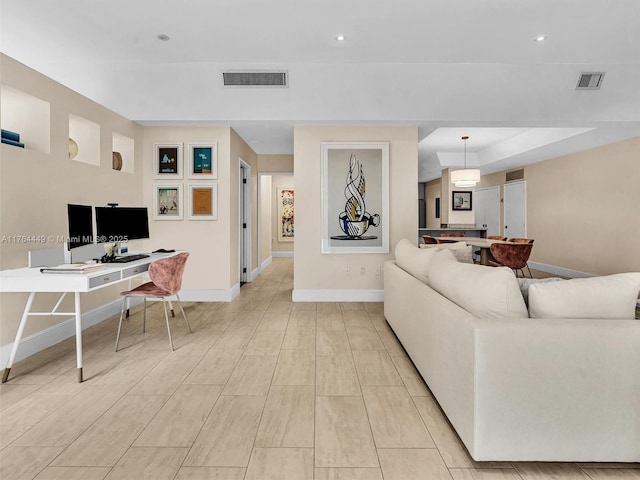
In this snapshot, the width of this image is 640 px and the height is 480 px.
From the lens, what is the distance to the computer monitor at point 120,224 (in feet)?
10.8

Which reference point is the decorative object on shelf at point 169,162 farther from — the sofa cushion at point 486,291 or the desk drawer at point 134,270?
the sofa cushion at point 486,291

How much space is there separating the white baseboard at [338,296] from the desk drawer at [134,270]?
209 centimetres

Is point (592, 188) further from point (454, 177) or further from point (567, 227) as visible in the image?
point (454, 177)

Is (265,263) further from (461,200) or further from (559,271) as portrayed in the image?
(559,271)

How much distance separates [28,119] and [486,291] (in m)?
3.89

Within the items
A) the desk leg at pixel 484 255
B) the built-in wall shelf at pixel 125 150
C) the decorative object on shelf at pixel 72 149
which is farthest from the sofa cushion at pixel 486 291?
the desk leg at pixel 484 255

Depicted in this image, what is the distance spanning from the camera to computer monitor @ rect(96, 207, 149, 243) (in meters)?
3.29

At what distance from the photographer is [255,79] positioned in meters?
3.81

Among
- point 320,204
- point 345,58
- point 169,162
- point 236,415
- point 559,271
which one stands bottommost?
point 236,415

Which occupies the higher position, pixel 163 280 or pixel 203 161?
pixel 203 161

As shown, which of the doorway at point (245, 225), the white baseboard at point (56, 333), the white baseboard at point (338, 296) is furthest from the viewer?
the doorway at point (245, 225)

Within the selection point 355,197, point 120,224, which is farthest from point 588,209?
point 120,224

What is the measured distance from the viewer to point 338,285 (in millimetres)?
4805

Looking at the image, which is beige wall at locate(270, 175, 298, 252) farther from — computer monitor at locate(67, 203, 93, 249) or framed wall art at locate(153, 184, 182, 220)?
computer monitor at locate(67, 203, 93, 249)
